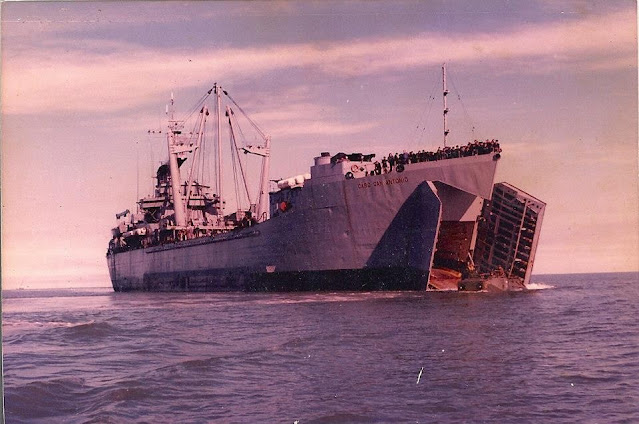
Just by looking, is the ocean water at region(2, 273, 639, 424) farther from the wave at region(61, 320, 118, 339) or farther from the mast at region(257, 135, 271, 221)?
the mast at region(257, 135, 271, 221)

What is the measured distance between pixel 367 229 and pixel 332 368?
64.8ft

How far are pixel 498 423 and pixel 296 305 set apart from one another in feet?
62.1

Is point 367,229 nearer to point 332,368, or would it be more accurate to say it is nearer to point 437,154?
point 437,154

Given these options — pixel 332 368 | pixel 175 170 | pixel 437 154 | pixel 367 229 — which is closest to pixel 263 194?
pixel 175 170

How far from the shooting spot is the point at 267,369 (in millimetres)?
14938

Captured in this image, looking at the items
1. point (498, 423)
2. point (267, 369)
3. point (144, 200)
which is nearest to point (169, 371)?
point (267, 369)

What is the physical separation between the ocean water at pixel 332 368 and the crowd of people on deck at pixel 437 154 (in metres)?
9.97

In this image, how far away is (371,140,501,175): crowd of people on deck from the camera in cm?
3291

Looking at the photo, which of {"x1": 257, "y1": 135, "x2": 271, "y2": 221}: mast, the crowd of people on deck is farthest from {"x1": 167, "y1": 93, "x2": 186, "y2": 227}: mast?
the crowd of people on deck

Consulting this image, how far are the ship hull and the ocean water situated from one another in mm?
8203

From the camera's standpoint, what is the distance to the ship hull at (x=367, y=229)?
33031mm

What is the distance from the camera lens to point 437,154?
3438 cm

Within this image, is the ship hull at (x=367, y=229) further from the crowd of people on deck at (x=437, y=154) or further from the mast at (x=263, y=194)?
the mast at (x=263, y=194)

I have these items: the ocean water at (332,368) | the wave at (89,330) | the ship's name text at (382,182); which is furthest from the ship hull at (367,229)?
the wave at (89,330)
